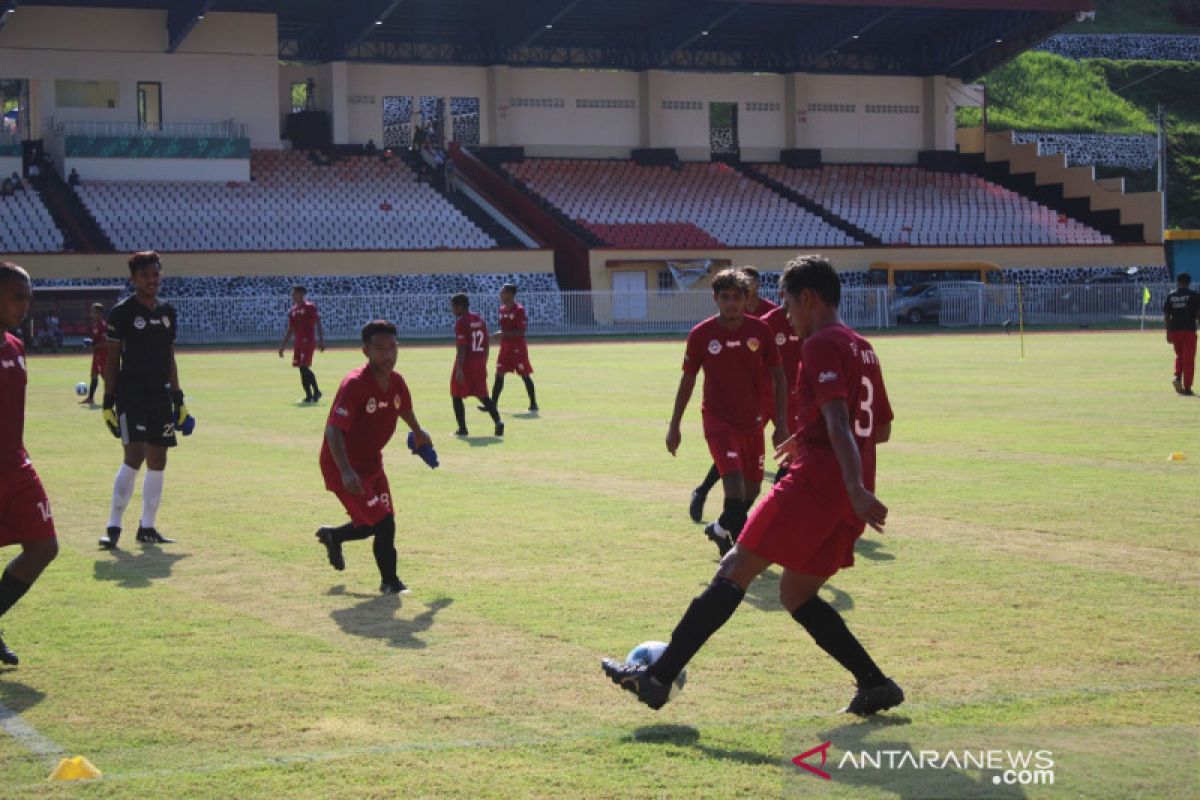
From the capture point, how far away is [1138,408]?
2120cm

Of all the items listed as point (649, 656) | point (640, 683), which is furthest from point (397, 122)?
point (640, 683)

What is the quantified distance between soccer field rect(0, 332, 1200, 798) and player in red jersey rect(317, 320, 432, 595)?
411 millimetres

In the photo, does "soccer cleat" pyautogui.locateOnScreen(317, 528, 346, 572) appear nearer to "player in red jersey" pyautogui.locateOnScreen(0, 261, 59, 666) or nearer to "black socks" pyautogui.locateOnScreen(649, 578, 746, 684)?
"player in red jersey" pyautogui.locateOnScreen(0, 261, 59, 666)

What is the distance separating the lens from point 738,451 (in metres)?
9.98

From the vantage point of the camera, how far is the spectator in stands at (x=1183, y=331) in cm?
2378

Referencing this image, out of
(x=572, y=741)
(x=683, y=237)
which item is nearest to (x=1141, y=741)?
(x=572, y=741)

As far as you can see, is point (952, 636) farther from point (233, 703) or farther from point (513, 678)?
point (233, 703)

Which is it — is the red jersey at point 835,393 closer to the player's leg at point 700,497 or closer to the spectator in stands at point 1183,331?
the player's leg at point 700,497

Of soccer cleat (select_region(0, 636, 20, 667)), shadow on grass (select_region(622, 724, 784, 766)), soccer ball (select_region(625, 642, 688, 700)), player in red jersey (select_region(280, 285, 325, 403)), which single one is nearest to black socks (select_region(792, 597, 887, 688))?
soccer ball (select_region(625, 642, 688, 700))

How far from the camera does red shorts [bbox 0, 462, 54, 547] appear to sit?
7353 mm

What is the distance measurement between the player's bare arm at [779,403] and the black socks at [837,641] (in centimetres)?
348

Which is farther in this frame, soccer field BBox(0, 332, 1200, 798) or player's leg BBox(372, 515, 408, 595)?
player's leg BBox(372, 515, 408, 595)

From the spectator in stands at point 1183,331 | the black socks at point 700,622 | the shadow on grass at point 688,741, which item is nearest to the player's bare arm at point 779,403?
the black socks at point 700,622

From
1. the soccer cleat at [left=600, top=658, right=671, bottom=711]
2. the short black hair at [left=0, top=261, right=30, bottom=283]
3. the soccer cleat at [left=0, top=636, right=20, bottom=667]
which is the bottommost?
the soccer cleat at [left=0, top=636, right=20, bottom=667]
